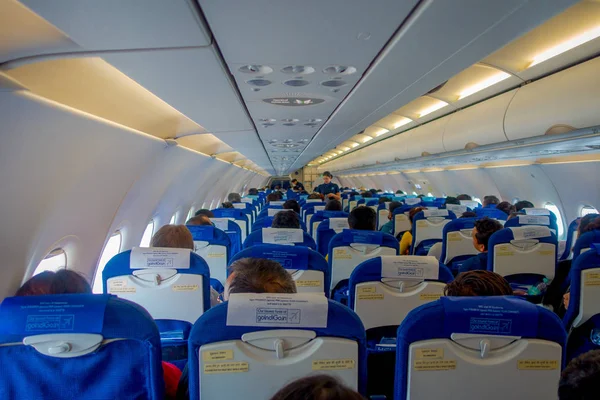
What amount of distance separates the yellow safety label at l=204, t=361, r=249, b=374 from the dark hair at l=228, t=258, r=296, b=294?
2.23ft

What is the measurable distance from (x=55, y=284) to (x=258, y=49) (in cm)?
177

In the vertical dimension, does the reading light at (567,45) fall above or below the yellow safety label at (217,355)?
above

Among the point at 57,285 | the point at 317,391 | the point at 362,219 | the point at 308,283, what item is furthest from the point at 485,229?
the point at 317,391

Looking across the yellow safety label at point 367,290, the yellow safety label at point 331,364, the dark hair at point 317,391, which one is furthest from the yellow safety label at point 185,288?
the dark hair at point 317,391

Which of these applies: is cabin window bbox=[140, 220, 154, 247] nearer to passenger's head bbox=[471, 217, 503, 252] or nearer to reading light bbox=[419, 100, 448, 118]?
passenger's head bbox=[471, 217, 503, 252]

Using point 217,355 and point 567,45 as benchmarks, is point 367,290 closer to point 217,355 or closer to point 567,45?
point 217,355

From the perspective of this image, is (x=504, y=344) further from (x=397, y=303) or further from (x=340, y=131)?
(x=340, y=131)

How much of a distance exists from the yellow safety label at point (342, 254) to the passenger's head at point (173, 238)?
54.5 inches

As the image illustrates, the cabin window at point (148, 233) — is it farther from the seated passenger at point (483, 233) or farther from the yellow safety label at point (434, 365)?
the yellow safety label at point (434, 365)

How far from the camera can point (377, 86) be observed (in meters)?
3.85

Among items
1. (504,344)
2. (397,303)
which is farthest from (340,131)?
(504,344)

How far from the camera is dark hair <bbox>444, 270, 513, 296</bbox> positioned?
2201mm

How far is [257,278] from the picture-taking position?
2.29 m

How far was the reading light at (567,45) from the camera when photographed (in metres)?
4.55
